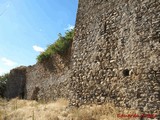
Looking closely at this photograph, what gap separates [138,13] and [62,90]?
760 centimetres

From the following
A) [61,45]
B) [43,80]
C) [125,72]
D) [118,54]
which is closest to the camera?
[125,72]

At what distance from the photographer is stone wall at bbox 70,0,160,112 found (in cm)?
721

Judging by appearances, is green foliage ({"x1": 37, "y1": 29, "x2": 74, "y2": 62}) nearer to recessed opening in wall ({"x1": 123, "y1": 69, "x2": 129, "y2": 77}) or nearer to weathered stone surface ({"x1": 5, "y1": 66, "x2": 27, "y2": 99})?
weathered stone surface ({"x1": 5, "y1": 66, "x2": 27, "y2": 99})

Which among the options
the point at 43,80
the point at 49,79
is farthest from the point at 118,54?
the point at 43,80

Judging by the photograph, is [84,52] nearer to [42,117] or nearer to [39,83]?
[42,117]

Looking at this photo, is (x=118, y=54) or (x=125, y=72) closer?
(x=125, y=72)

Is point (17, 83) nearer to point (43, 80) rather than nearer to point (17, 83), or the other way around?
point (17, 83)

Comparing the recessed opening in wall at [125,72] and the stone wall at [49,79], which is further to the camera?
the stone wall at [49,79]

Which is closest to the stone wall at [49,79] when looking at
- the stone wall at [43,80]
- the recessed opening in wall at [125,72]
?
the stone wall at [43,80]

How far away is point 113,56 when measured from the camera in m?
8.57

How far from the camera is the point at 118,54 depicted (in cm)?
837

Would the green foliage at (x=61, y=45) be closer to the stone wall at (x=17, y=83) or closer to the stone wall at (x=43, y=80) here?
the stone wall at (x=43, y=80)

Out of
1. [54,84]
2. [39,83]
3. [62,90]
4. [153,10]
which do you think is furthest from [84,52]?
[39,83]

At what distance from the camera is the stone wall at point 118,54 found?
23.6ft
